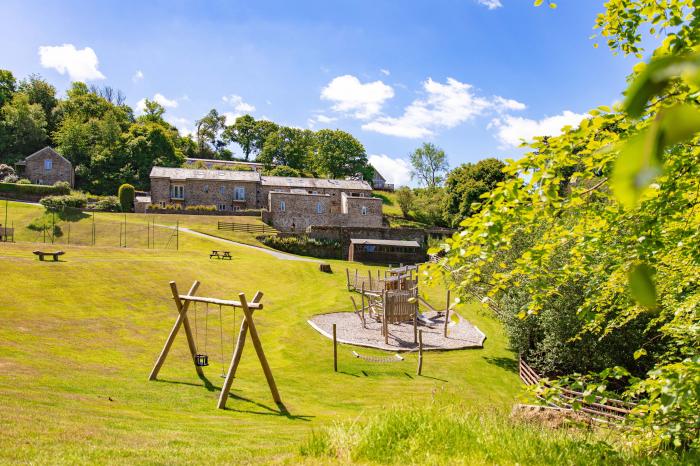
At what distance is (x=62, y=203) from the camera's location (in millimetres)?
53750

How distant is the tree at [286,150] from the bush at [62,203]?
46469 mm

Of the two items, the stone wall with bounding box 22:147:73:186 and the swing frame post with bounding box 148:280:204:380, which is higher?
the stone wall with bounding box 22:147:73:186

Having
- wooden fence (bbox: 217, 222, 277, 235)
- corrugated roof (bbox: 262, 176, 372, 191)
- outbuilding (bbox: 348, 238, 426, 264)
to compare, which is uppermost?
corrugated roof (bbox: 262, 176, 372, 191)

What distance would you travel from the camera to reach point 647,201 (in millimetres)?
5309

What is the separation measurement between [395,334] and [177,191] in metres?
48.4

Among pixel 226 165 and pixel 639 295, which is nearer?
pixel 639 295

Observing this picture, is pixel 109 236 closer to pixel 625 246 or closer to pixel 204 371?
pixel 204 371

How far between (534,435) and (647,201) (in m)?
3.32

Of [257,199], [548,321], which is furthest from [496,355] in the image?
[257,199]

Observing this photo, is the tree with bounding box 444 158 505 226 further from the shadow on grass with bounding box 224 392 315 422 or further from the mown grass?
the mown grass

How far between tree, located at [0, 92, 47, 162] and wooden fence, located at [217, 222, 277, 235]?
40.6 meters

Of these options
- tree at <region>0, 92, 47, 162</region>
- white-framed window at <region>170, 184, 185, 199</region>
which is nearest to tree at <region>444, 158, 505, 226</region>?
white-framed window at <region>170, 184, 185, 199</region>

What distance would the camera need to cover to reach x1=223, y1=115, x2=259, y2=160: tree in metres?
116

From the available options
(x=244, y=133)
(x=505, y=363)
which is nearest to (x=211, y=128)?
(x=244, y=133)
